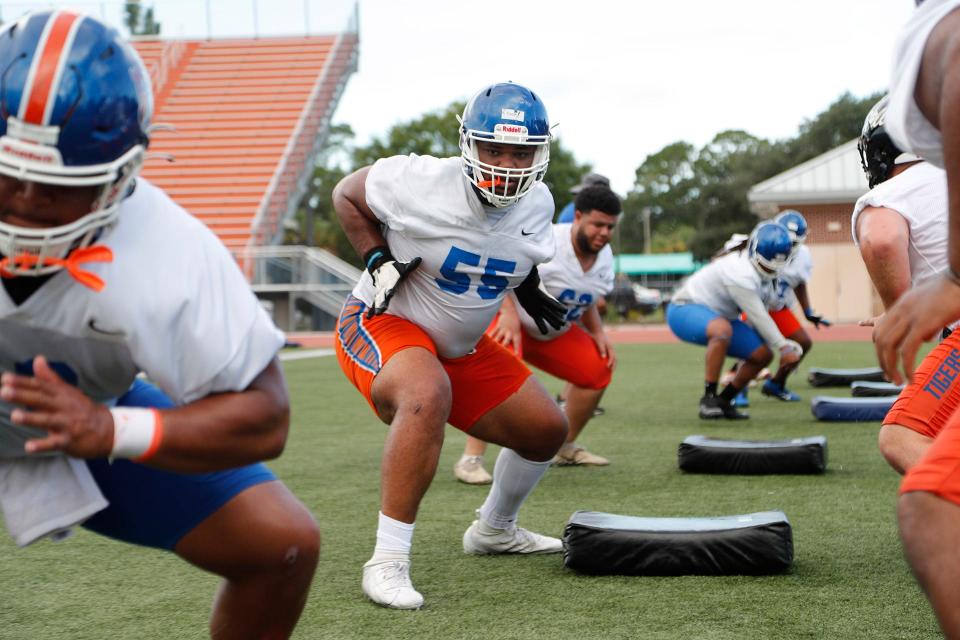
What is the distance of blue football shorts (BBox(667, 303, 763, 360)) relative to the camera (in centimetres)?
955

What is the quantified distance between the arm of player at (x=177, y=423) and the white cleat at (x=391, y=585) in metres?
1.65

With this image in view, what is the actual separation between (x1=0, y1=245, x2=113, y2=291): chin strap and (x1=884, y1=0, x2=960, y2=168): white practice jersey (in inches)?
59.7

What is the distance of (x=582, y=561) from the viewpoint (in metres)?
4.05

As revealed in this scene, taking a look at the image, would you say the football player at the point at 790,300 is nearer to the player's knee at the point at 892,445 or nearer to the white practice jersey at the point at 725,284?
the white practice jersey at the point at 725,284

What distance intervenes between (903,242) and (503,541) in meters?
2.02

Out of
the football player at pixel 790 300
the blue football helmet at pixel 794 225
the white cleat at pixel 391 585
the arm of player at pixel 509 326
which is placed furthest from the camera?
the blue football helmet at pixel 794 225

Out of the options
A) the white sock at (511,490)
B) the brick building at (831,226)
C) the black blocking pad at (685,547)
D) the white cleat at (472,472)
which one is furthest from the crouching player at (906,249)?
the brick building at (831,226)

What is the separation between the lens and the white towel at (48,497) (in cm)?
236

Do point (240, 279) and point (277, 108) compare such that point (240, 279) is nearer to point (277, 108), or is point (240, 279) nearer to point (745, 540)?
point (745, 540)

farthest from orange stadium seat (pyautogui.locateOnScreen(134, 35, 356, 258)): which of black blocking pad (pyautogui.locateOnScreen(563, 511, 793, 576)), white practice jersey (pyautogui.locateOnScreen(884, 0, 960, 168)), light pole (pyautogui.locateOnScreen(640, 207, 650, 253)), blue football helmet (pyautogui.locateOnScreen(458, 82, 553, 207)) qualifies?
light pole (pyautogui.locateOnScreen(640, 207, 650, 253))

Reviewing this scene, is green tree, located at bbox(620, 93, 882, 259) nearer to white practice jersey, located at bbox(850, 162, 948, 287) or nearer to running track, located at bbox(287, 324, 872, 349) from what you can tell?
running track, located at bbox(287, 324, 872, 349)

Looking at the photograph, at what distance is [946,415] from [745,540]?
968 millimetres

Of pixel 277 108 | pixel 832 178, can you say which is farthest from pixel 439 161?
pixel 832 178

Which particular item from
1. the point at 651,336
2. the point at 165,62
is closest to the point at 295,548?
the point at 651,336
